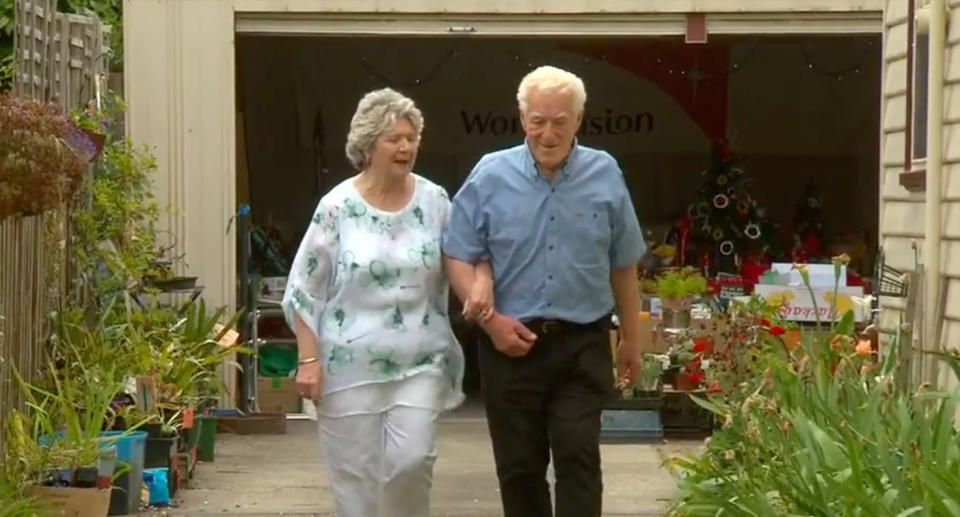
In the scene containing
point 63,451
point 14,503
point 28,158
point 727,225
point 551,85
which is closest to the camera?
point 551,85

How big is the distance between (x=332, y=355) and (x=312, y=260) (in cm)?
30

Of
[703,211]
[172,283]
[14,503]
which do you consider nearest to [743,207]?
[703,211]

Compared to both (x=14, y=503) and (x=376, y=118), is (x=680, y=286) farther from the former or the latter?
(x=376, y=118)

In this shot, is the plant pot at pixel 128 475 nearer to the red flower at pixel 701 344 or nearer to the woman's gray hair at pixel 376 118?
the woman's gray hair at pixel 376 118

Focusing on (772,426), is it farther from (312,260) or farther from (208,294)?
(208,294)

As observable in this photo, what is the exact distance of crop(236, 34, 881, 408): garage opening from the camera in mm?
13625

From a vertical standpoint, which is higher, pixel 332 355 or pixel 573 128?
pixel 573 128

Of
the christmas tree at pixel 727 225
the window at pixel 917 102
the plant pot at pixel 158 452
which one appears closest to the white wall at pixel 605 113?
the christmas tree at pixel 727 225

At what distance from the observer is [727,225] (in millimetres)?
12438

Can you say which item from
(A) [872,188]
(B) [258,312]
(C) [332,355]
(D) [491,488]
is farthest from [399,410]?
(A) [872,188]

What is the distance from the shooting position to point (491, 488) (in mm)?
8344

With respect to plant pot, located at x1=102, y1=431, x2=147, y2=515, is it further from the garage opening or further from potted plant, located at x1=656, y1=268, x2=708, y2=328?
the garage opening

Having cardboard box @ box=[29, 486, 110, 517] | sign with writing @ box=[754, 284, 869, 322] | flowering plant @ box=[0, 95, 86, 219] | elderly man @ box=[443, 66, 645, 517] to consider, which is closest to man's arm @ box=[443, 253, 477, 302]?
elderly man @ box=[443, 66, 645, 517]

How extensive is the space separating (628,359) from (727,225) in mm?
7083
